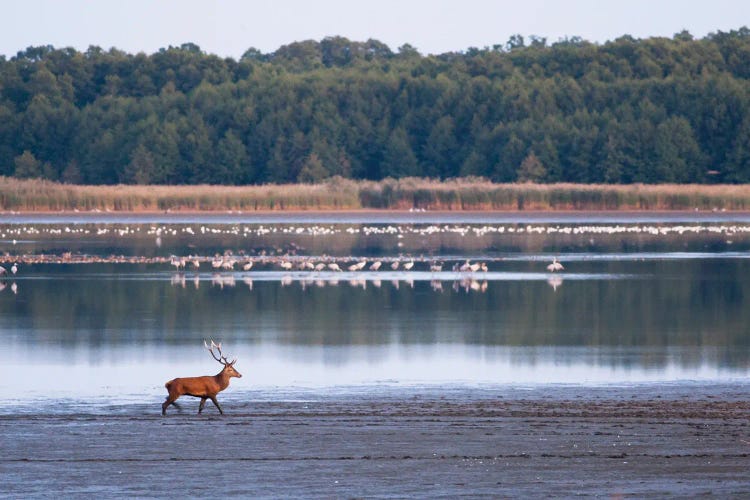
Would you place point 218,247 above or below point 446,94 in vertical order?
below

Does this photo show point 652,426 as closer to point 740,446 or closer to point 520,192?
point 740,446

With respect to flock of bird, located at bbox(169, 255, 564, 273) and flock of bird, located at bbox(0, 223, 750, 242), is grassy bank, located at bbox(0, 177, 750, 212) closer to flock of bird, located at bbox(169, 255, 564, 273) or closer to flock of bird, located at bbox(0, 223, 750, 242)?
flock of bird, located at bbox(0, 223, 750, 242)

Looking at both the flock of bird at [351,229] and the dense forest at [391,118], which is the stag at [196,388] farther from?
the dense forest at [391,118]

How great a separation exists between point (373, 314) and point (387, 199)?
4548 centimetres

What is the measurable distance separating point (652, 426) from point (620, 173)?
7160cm

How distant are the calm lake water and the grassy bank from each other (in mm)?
21610

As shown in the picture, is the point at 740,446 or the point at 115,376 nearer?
the point at 740,446

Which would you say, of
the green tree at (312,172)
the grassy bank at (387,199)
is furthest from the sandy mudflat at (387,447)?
the green tree at (312,172)

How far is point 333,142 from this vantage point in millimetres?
90250

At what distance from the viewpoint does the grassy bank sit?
6331 cm

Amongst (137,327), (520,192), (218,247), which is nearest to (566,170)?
(520,192)

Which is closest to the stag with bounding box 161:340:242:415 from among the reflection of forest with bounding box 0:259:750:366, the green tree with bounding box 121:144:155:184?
the reflection of forest with bounding box 0:259:750:366

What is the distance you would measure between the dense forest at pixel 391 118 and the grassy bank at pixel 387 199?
16.2 meters

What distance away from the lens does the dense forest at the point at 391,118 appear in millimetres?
83375
